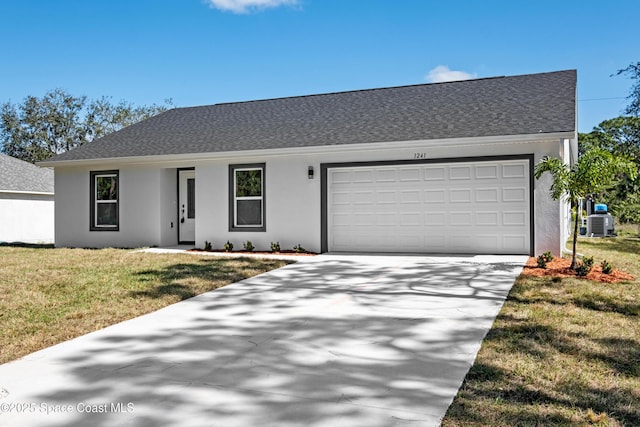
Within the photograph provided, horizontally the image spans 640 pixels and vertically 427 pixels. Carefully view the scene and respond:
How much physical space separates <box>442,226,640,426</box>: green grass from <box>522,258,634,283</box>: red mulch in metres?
1.46

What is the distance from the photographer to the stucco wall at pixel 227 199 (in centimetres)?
1079

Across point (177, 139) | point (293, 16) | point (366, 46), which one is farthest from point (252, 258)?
point (366, 46)

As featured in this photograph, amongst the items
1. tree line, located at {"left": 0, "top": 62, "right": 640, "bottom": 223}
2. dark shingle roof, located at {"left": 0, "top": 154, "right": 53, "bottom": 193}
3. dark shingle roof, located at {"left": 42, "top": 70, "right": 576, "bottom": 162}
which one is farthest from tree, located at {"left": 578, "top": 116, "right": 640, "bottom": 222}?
tree line, located at {"left": 0, "top": 62, "right": 640, "bottom": 223}

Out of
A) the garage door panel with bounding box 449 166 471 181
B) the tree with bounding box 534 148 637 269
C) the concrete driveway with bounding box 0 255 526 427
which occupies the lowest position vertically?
the concrete driveway with bounding box 0 255 526 427

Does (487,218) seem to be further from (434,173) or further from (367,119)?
(367,119)

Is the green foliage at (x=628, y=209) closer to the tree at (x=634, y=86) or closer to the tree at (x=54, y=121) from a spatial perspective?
the tree at (x=634, y=86)

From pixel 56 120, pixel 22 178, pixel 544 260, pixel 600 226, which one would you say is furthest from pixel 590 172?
pixel 56 120

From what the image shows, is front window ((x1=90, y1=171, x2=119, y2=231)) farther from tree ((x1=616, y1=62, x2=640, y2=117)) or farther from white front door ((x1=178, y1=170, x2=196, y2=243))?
tree ((x1=616, y1=62, x2=640, y2=117))

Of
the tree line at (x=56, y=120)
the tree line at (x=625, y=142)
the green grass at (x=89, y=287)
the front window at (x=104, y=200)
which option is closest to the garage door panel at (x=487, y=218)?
the green grass at (x=89, y=287)

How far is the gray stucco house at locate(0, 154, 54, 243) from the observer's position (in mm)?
20609

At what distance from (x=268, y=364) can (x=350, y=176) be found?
867cm

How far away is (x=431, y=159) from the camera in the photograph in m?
11.6

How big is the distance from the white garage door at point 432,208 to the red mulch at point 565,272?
71.7 inches

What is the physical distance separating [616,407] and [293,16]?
16806 millimetres
